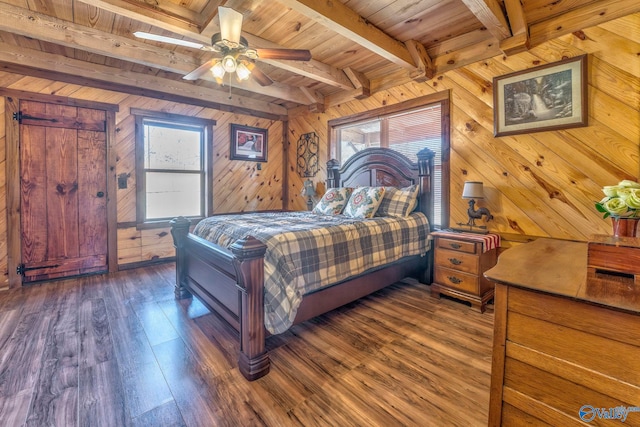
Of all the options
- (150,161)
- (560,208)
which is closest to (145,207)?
A: (150,161)

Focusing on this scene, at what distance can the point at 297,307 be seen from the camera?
194 cm

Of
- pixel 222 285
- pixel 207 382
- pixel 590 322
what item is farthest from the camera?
pixel 222 285

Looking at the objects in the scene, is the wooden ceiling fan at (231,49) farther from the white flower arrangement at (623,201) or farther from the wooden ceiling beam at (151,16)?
the white flower arrangement at (623,201)

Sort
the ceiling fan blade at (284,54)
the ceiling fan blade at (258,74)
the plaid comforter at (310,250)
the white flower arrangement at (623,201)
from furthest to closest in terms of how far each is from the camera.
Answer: the ceiling fan blade at (258,74), the ceiling fan blade at (284,54), the plaid comforter at (310,250), the white flower arrangement at (623,201)

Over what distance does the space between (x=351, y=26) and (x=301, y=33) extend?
0.68 metres

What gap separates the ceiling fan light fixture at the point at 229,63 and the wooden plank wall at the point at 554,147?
235cm

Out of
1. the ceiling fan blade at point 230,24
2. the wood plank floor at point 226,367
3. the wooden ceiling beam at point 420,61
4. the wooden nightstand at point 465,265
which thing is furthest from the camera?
the wooden ceiling beam at point 420,61

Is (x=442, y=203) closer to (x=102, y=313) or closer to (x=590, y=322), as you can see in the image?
(x=590, y=322)

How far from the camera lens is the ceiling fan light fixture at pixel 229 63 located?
223 cm

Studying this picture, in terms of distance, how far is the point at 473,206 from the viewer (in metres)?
3.01

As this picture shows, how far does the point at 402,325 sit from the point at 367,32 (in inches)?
107

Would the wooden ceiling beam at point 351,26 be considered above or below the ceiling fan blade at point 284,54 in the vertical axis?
above

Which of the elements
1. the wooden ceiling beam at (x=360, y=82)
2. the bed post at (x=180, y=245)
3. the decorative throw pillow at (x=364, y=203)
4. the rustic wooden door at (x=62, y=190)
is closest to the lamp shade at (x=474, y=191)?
the decorative throw pillow at (x=364, y=203)

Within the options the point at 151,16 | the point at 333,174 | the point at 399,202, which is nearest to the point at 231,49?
the point at 151,16
